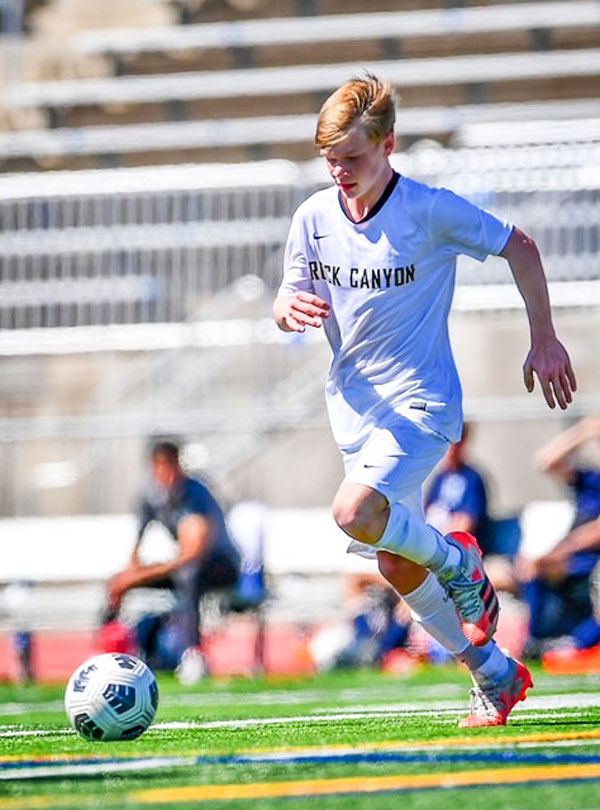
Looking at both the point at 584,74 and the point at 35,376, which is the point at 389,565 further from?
the point at 584,74

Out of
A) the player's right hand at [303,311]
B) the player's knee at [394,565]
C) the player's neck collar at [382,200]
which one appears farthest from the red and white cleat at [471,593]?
the player's neck collar at [382,200]

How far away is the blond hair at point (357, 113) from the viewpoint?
5621 millimetres

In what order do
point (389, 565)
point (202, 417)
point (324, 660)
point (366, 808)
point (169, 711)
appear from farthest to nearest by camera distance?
point (202, 417) < point (324, 660) < point (169, 711) < point (389, 565) < point (366, 808)

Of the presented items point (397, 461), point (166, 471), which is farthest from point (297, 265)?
point (166, 471)

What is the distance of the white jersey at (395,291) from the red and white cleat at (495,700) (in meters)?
0.81

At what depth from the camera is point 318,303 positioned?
5.48 metres

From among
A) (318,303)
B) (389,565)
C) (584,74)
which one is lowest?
(389,565)

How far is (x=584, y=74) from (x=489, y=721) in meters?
14.3

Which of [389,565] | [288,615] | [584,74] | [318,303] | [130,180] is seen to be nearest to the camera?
[318,303]

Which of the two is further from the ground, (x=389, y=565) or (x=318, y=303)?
(x=318, y=303)

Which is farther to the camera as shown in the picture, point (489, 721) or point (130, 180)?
point (130, 180)

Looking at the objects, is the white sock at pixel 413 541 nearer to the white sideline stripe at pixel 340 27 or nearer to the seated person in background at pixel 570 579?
the seated person in background at pixel 570 579

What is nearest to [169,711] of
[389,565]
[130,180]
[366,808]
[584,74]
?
[389,565]

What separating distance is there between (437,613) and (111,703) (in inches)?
42.8
